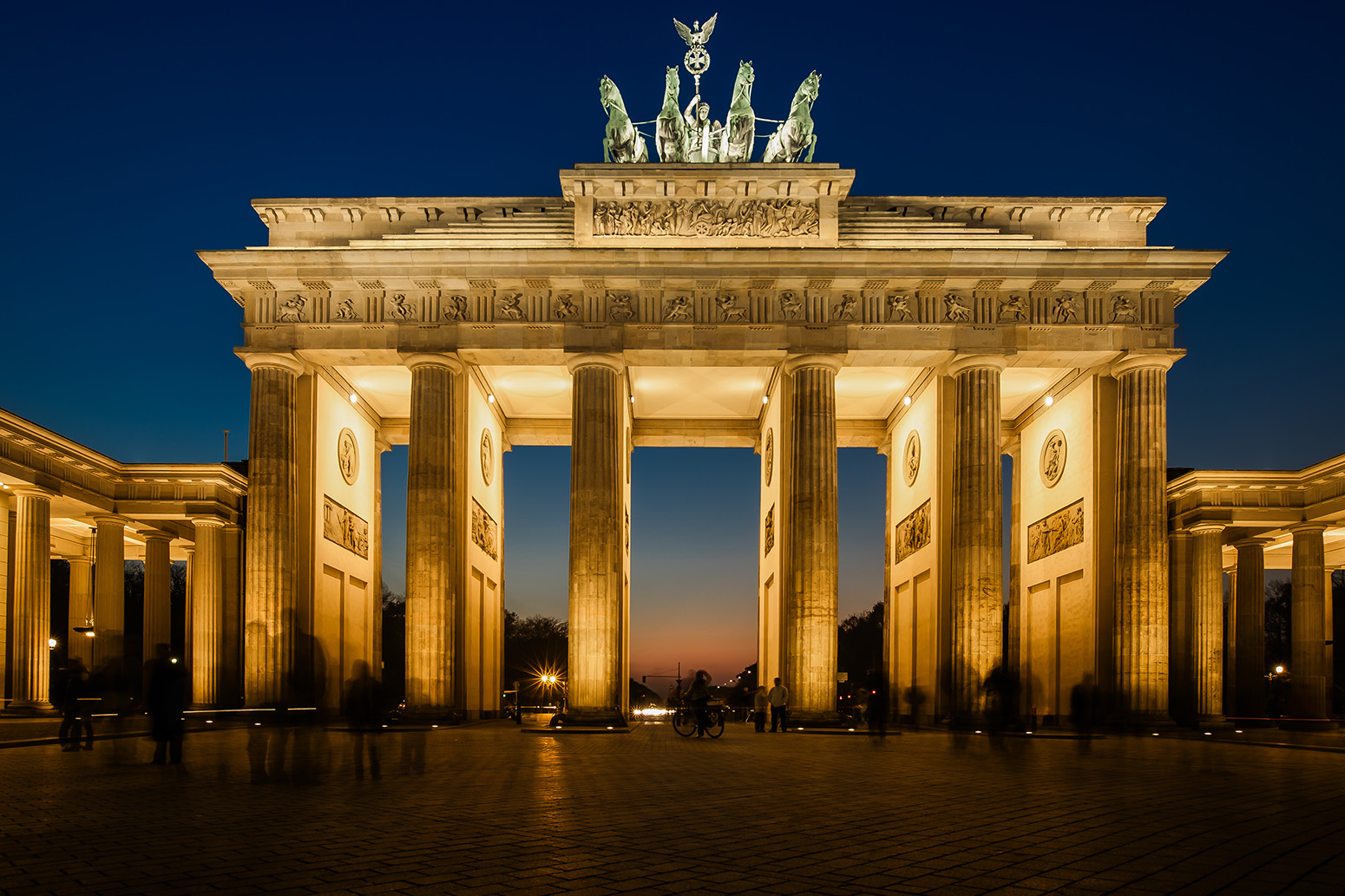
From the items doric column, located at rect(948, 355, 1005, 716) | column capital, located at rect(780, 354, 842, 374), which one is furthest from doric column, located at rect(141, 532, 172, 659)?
doric column, located at rect(948, 355, 1005, 716)

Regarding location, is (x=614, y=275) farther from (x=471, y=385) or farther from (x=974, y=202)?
(x=974, y=202)

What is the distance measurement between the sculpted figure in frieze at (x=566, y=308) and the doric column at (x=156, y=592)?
20.2 metres

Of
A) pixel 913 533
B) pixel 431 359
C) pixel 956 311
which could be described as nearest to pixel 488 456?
pixel 431 359

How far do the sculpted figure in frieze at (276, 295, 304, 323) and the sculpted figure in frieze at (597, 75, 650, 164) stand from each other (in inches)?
427

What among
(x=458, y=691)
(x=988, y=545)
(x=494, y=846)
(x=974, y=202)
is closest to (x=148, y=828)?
(x=494, y=846)

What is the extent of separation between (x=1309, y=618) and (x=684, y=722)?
25961mm

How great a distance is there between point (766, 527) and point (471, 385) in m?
12.7

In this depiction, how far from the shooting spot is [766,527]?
37.9 metres

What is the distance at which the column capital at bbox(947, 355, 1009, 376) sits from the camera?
29828mm

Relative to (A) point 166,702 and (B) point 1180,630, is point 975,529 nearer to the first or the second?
(B) point 1180,630

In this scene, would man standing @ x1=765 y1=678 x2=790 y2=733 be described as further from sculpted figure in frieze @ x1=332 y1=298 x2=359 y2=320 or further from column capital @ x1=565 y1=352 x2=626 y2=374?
sculpted figure in frieze @ x1=332 y1=298 x2=359 y2=320

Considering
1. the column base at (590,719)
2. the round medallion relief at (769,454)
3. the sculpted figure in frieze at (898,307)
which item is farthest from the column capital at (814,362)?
the column base at (590,719)

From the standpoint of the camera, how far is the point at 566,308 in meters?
30.1

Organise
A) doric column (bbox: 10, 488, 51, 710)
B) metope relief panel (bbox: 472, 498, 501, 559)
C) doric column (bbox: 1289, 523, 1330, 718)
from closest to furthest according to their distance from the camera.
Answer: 1. doric column (bbox: 10, 488, 51, 710)
2. metope relief panel (bbox: 472, 498, 501, 559)
3. doric column (bbox: 1289, 523, 1330, 718)
